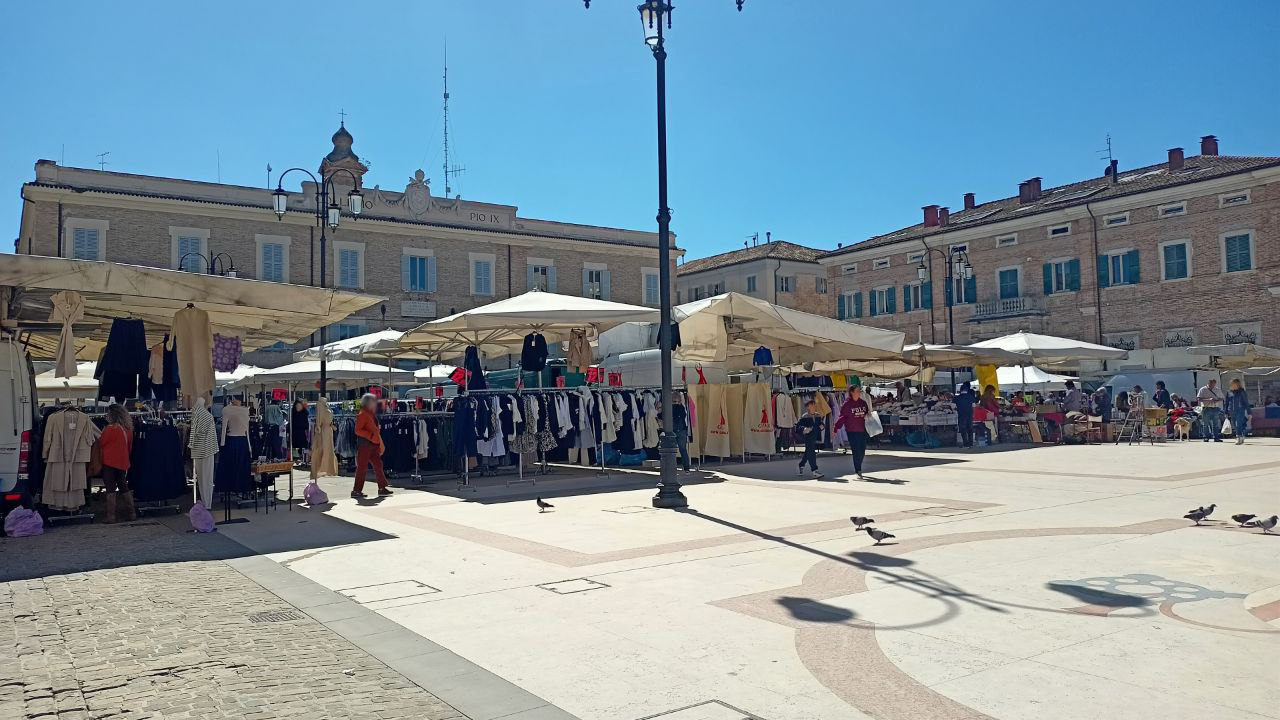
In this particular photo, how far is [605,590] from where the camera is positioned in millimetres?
7020

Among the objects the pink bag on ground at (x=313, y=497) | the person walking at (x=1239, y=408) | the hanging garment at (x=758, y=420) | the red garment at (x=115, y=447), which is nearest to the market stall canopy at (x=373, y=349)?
the pink bag on ground at (x=313, y=497)

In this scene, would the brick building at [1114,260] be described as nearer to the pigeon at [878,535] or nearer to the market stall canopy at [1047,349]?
the market stall canopy at [1047,349]

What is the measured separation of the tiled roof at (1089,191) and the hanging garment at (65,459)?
133 feet

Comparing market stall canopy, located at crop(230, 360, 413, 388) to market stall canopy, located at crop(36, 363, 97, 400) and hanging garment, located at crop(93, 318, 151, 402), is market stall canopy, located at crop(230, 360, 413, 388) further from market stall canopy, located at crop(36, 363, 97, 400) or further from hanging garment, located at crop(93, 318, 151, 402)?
hanging garment, located at crop(93, 318, 151, 402)

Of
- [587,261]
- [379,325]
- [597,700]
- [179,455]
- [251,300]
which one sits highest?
[587,261]

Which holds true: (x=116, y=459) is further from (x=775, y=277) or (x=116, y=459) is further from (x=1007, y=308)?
(x=775, y=277)

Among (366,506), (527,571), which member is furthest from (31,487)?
(527,571)

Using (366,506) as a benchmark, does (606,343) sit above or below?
above

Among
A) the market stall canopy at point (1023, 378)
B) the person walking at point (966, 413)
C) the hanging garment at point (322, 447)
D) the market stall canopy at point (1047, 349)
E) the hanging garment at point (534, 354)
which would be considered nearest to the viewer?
the hanging garment at point (322, 447)

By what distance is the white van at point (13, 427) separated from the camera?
34.7 feet

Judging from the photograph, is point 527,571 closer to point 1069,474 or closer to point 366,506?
point 366,506

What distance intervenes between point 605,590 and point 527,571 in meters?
1.12

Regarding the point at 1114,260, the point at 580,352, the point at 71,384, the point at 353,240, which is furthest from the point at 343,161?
the point at 1114,260

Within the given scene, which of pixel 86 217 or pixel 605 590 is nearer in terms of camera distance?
pixel 605 590
